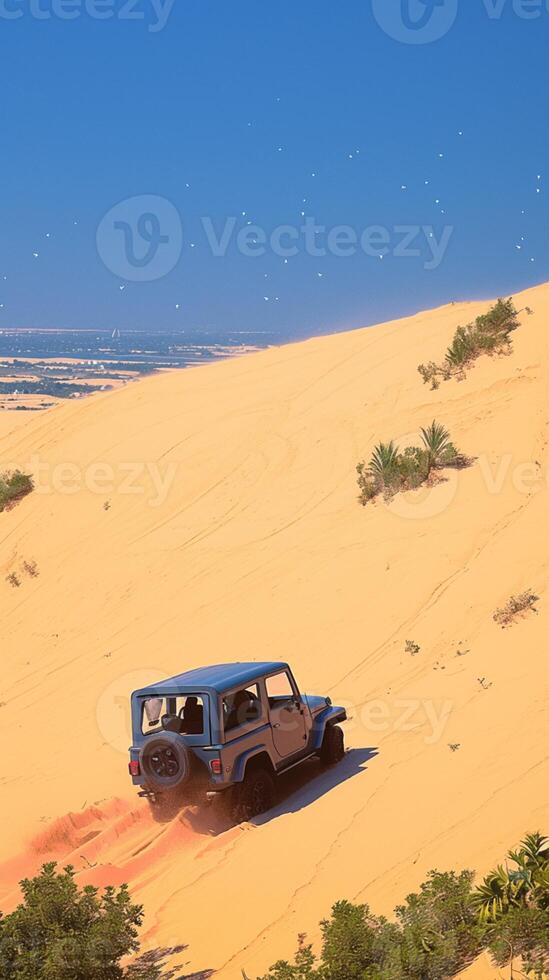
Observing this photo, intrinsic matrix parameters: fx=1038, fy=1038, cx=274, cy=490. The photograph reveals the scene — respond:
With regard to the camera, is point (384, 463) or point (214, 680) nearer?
point (214, 680)

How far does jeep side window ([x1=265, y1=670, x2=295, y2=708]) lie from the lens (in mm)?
10305

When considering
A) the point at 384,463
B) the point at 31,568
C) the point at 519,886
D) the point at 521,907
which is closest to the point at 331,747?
the point at 519,886

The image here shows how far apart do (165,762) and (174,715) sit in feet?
1.71

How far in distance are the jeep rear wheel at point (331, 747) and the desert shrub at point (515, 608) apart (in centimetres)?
286

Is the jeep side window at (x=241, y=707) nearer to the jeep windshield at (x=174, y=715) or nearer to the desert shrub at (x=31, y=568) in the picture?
the jeep windshield at (x=174, y=715)

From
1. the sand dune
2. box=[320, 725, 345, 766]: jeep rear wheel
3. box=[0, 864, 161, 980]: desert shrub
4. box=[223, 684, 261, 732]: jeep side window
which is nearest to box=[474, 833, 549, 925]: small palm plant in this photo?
the sand dune

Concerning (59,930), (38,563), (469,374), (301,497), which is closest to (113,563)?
(38,563)

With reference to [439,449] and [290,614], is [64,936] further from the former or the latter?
[439,449]

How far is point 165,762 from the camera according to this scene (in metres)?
9.41

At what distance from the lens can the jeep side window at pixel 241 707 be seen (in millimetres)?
9688

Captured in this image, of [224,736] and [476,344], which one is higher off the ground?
[476,344]

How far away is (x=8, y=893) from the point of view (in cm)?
897

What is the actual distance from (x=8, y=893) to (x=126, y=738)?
13.7ft

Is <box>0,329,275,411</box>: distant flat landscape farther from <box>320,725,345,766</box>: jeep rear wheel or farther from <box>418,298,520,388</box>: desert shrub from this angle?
<box>320,725,345,766</box>: jeep rear wheel
